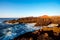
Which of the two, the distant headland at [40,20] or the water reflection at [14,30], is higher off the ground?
the distant headland at [40,20]

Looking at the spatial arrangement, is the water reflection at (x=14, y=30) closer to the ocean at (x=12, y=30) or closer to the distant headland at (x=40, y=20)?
the ocean at (x=12, y=30)

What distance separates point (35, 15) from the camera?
3.41 metres

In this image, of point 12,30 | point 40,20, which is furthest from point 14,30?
point 40,20

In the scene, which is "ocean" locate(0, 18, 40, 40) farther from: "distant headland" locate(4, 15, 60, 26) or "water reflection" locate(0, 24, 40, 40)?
"distant headland" locate(4, 15, 60, 26)

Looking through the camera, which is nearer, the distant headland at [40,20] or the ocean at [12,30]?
the ocean at [12,30]

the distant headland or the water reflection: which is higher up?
the distant headland

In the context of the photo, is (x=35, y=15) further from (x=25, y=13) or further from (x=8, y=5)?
(x=8, y=5)

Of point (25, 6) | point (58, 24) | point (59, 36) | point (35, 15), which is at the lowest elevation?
point (59, 36)

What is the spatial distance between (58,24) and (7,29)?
1416 mm

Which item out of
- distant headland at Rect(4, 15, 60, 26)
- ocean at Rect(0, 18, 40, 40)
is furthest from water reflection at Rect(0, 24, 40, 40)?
distant headland at Rect(4, 15, 60, 26)

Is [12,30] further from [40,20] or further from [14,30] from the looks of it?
[40,20]

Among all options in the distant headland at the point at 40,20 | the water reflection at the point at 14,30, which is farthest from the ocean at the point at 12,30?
the distant headland at the point at 40,20

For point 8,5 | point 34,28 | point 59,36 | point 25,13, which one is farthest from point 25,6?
point 59,36

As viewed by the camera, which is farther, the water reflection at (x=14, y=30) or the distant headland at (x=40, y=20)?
the distant headland at (x=40, y=20)
